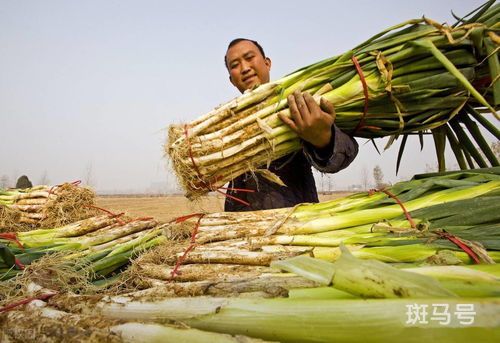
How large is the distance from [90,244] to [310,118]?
5.49ft

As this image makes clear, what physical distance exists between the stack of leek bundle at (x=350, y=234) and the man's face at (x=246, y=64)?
1.51 metres

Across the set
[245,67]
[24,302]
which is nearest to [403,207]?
[24,302]

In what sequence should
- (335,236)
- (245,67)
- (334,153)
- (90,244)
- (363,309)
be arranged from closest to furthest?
1. (363,309)
2. (335,236)
3. (334,153)
4. (90,244)
5. (245,67)

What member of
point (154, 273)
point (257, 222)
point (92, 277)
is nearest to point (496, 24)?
point (257, 222)

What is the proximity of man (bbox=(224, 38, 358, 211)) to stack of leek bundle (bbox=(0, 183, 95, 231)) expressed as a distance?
5.33 feet

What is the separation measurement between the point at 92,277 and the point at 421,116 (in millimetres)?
2006

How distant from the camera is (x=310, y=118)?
185cm

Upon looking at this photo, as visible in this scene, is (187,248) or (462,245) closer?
(462,245)

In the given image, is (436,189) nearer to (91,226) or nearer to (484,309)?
(484,309)

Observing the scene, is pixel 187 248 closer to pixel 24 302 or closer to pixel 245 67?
pixel 24 302

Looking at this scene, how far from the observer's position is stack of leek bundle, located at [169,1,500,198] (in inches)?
69.7

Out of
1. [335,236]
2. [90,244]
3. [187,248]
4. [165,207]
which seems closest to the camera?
[335,236]

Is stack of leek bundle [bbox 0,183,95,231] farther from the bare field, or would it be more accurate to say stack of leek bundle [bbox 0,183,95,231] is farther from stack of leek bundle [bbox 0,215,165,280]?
stack of leek bundle [bbox 0,215,165,280]

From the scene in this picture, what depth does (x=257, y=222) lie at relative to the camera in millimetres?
1785
